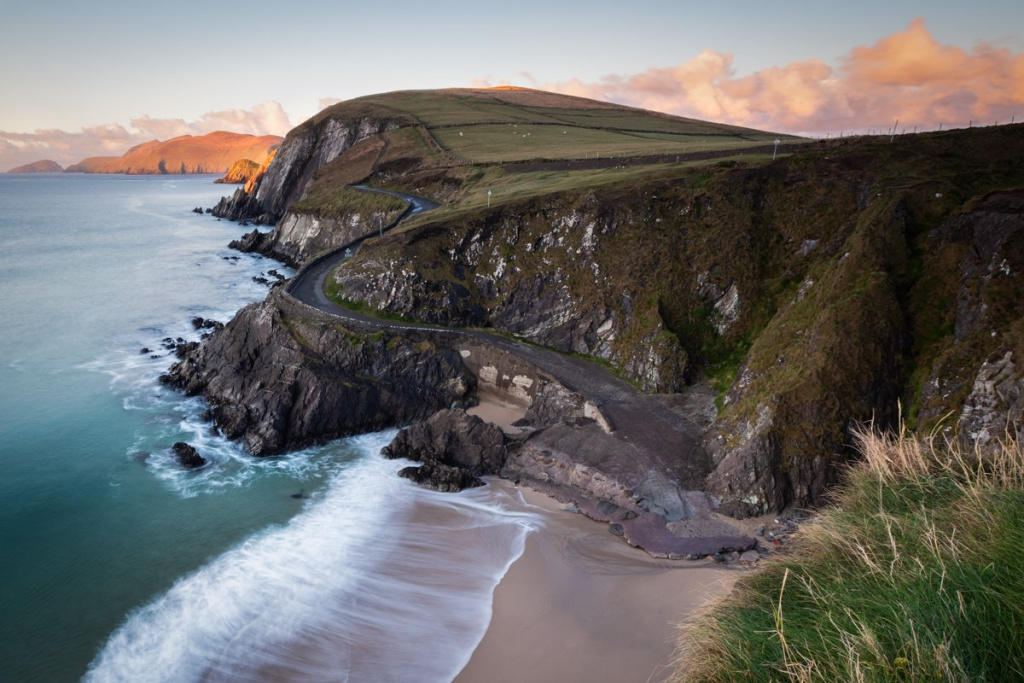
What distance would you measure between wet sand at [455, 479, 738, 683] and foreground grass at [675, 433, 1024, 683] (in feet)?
27.2

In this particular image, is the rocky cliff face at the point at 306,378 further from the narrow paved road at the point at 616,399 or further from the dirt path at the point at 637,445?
the dirt path at the point at 637,445

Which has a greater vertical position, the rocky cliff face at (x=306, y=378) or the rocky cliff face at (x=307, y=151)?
the rocky cliff face at (x=307, y=151)

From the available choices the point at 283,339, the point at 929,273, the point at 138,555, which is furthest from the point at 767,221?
the point at 138,555

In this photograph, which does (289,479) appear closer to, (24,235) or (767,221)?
(767,221)

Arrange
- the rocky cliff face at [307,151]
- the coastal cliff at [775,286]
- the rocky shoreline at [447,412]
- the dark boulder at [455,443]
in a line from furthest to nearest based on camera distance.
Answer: the rocky cliff face at [307,151] < the dark boulder at [455,443] < the rocky shoreline at [447,412] < the coastal cliff at [775,286]

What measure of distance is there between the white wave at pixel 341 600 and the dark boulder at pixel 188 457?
934 cm

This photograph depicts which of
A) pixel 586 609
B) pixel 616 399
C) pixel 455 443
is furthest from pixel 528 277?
pixel 586 609

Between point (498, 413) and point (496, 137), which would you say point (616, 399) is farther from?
point (496, 137)

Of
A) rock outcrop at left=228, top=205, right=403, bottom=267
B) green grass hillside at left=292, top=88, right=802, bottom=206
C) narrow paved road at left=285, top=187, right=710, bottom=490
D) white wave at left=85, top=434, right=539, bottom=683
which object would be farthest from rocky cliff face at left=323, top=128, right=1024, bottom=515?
rock outcrop at left=228, top=205, right=403, bottom=267

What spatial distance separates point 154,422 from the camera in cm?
4241

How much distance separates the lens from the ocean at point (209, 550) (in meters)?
23.0

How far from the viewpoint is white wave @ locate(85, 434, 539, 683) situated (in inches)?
885

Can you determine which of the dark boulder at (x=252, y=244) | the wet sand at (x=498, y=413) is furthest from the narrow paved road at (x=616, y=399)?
the dark boulder at (x=252, y=244)

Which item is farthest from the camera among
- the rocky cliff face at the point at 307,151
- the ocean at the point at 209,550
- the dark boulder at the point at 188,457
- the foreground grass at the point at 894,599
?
the rocky cliff face at the point at 307,151
